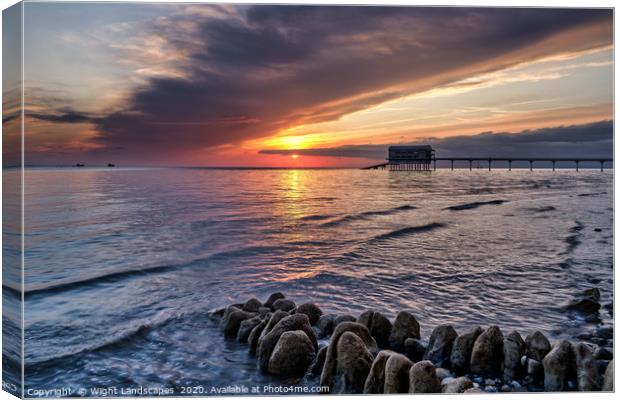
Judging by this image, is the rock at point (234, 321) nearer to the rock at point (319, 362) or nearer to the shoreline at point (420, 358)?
the shoreline at point (420, 358)

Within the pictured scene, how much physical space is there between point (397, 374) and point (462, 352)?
85 centimetres

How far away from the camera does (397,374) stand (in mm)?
4316

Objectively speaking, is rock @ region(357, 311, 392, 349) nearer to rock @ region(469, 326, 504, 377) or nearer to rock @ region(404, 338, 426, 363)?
rock @ region(404, 338, 426, 363)

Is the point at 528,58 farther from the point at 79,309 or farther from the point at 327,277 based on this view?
the point at 79,309

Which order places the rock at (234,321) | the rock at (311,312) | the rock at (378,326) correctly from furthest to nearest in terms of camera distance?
the rock at (311,312) → the rock at (234,321) → the rock at (378,326)

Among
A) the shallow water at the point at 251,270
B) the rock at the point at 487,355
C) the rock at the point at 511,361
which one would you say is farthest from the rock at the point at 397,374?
the shallow water at the point at 251,270

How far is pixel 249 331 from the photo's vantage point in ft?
18.4

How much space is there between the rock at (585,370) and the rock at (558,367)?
0.20 ft

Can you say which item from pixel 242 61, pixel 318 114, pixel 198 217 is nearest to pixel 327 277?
pixel 318 114

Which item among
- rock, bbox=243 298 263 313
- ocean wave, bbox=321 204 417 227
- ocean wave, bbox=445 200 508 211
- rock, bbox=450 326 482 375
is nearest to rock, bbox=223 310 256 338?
rock, bbox=243 298 263 313

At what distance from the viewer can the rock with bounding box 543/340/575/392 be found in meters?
4.41

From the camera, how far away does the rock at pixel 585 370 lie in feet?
14.6

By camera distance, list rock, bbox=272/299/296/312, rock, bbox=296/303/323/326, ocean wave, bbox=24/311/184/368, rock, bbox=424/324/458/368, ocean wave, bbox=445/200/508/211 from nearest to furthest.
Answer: rock, bbox=424/324/458/368 < ocean wave, bbox=24/311/184/368 < rock, bbox=296/303/323/326 < rock, bbox=272/299/296/312 < ocean wave, bbox=445/200/508/211

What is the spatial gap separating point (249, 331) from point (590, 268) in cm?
653
